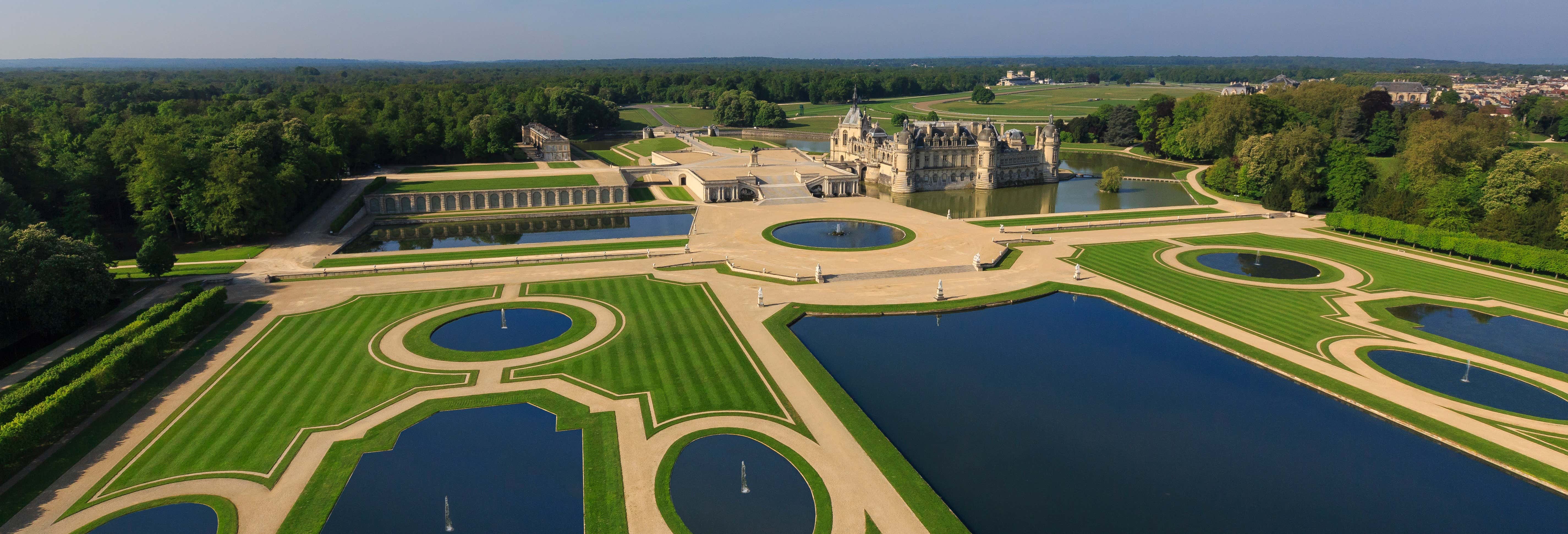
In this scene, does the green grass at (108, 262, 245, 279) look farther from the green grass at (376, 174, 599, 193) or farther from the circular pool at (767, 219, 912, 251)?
the circular pool at (767, 219, 912, 251)

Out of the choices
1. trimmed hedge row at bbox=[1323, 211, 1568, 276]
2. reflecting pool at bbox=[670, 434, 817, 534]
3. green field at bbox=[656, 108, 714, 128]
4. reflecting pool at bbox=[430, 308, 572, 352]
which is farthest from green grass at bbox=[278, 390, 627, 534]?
green field at bbox=[656, 108, 714, 128]

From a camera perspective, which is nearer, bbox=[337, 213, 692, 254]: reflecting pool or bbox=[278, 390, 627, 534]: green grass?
bbox=[278, 390, 627, 534]: green grass

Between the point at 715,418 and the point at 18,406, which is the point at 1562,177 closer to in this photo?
the point at 715,418

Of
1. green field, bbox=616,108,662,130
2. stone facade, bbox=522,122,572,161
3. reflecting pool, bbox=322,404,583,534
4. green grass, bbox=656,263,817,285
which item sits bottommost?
reflecting pool, bbox=322,404,583,534

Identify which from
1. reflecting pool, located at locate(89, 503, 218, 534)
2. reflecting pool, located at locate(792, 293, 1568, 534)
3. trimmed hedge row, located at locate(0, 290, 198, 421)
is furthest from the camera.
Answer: trimmed hedge row, located at locate(0, 290, 198, 421)

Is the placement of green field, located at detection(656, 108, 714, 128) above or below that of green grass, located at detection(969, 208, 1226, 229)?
above

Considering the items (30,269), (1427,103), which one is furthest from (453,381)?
(1427,103)

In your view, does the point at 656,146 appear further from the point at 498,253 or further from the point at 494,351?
the point at 494,351
